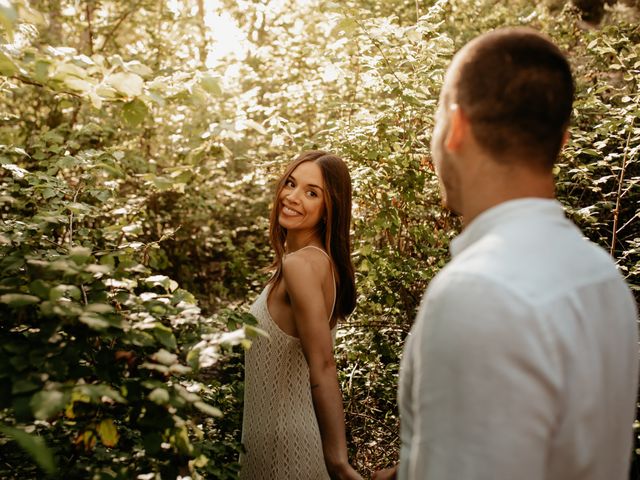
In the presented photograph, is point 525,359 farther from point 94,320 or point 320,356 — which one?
point 320,356

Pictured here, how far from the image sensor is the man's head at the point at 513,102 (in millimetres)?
1090

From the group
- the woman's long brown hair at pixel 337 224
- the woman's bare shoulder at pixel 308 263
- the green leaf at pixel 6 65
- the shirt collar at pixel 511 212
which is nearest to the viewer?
the shirt collar at pixel 511 212

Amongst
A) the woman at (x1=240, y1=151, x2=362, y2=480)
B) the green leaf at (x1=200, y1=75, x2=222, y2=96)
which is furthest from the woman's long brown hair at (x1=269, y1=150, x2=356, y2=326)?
the green leaf at (x1=200, y1=75, x2=222, y2=96)

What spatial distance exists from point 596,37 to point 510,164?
12.5 ft

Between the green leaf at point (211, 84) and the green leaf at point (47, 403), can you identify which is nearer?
the green leaf at point (47, 403)

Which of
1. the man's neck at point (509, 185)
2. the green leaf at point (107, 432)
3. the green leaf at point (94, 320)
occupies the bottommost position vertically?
the green leaf at point (107, 432)

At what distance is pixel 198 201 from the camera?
7.53 metres

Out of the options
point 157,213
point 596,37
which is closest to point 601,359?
point 596,37

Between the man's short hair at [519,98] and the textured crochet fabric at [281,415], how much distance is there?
1412 mm

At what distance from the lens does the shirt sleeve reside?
88 cm

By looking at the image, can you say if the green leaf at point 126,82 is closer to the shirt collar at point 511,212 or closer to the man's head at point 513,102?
the man's head at point 513,102

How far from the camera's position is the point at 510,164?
1.12 m

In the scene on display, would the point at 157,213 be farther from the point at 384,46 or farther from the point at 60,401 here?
the point at 60,401

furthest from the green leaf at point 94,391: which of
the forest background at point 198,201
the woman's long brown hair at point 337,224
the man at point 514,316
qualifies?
the woman's long brown hair at point 337,224
